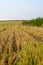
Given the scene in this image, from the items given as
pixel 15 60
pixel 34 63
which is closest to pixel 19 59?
pixel 15 60

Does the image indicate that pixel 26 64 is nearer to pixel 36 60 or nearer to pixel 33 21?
pixel 36 60

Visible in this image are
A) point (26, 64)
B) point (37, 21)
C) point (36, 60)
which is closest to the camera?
point (26, 64)

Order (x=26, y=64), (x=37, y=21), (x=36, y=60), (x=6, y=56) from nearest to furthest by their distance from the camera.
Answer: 1. (x=26, y=64)
2. (x=36, y=60)
3. (x=6, y=56)
4. (x=37, y=21)

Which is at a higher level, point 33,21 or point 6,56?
point 6,56

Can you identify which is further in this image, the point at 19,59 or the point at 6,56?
the point at 6,56

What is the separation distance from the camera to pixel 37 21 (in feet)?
175

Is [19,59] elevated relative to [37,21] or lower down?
elevated

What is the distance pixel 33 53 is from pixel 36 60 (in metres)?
1.12

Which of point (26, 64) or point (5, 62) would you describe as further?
point (5, 62)

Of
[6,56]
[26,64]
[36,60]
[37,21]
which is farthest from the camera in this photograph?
[37,21]

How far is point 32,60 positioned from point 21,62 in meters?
0.49

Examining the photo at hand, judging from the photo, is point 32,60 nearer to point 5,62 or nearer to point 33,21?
point 5,62

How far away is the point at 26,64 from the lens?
7.05 metres

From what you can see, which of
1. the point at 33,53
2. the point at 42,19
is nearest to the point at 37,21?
the point at 42,19
